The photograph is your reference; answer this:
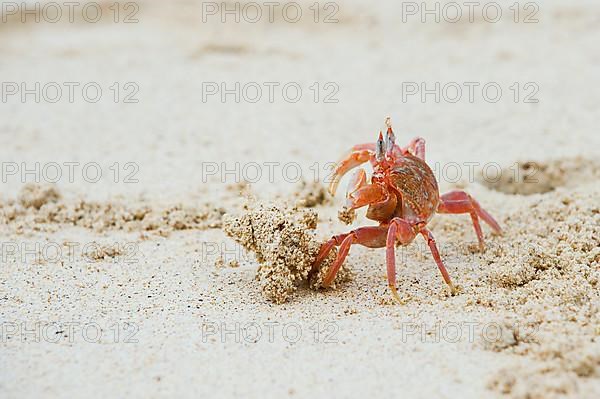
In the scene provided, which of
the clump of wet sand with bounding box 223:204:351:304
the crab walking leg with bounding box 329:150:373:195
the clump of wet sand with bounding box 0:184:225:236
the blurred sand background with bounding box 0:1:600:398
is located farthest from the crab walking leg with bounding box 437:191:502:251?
the clump of wet sand with bounding box 0:184:225:236

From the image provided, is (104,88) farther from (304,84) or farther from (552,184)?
(552,184)

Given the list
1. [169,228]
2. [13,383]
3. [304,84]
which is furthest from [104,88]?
[13,383]

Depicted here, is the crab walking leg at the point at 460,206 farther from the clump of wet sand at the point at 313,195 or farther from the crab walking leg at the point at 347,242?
the clump of wet sand at the point at 313,195

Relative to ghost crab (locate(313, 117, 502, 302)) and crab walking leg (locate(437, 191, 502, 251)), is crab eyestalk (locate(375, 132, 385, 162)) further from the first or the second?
crab walking leg (locate(437, 191, 502, 251))

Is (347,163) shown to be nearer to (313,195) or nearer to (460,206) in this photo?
(460,206)

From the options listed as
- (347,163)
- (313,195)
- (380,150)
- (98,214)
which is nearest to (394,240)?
(380,150)

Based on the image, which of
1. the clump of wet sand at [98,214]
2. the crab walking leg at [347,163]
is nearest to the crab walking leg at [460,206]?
the crab walking leg at [347,163]
